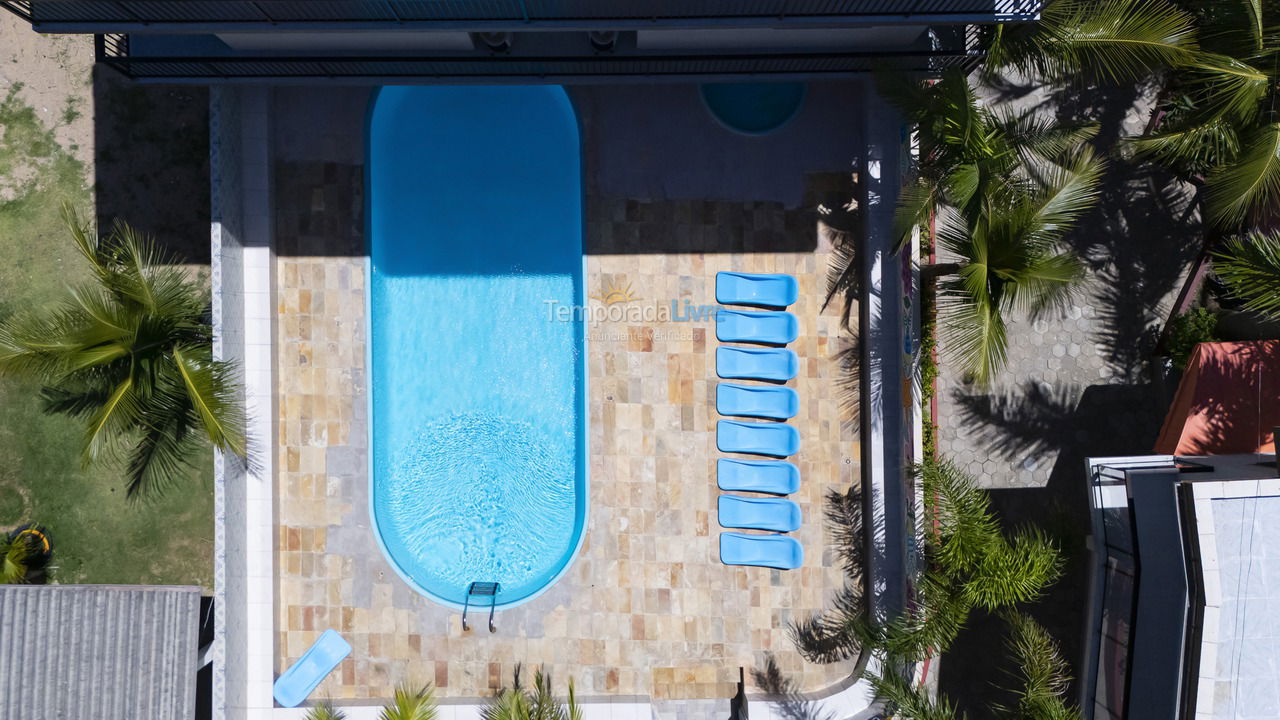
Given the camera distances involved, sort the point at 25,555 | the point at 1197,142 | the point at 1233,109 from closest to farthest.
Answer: the point at 1233,109 < the point at 1197,142 < the point at 25,555

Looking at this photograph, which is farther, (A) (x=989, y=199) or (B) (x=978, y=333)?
(A) (x=989, y=199)

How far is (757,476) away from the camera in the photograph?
32.0ft

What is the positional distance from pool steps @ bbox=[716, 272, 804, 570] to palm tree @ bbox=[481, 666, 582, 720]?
2904mm

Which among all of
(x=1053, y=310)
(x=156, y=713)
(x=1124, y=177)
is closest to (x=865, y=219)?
(x=1053, y=310)

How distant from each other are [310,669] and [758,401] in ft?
22.4

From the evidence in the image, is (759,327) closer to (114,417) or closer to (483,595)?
(483,595)

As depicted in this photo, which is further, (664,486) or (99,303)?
(664,486)

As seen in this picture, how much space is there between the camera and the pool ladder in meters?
9.60

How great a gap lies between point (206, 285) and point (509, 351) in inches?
165

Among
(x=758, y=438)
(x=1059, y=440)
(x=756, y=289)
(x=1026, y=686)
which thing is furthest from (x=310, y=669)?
(x=1059, y=440)

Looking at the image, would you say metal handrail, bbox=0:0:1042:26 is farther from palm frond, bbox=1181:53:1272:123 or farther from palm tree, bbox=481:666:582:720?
palm tree, bbox=481:666:582:720

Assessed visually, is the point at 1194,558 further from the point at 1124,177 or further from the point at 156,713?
the point at 156,713

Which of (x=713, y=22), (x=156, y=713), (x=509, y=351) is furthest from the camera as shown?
(x=509, y=351)

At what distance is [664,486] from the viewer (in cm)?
979
